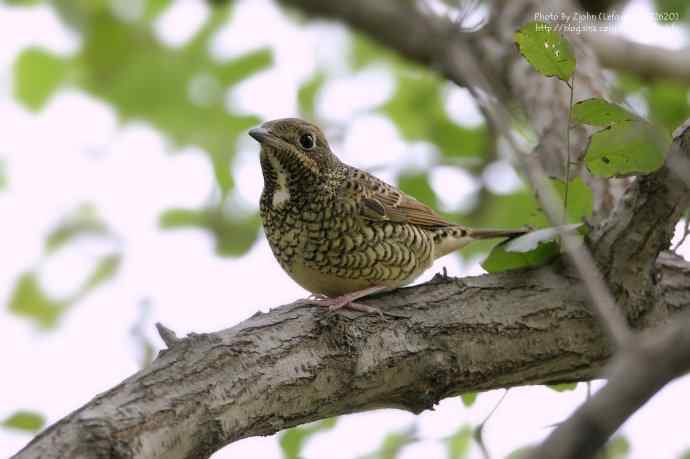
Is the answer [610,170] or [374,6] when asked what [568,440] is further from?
[374,6]

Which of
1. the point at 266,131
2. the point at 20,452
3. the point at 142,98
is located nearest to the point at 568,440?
the point at 20,452

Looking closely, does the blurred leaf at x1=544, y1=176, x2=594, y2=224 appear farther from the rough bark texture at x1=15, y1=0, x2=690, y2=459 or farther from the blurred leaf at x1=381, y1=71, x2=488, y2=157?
the blurred leaf at x1=381, y1=71, x2=488, y2=157

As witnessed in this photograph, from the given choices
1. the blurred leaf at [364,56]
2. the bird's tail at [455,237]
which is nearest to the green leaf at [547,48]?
the bird's tail at [455,237]

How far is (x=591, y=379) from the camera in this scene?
3.86m

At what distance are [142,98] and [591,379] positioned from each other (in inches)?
111

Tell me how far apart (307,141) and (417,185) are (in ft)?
2.05

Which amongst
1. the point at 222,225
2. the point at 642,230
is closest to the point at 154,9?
the point at 222,225

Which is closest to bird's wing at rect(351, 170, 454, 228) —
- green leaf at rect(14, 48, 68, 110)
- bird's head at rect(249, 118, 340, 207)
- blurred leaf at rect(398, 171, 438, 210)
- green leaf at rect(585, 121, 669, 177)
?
Result: blurred leaf at rect(398, 171, 438, 210)

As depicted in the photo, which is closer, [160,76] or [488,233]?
[488,233]

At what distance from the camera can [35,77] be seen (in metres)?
6.00

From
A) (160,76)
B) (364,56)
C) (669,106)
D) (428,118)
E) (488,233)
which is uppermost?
(364,56)

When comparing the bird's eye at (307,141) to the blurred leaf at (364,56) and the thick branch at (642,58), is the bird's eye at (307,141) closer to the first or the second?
the thick branch at (642,58)

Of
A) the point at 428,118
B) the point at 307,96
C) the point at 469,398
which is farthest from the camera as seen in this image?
the point at 428,118

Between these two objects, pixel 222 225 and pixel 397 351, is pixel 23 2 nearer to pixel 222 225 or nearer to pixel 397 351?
pixel 222 225
